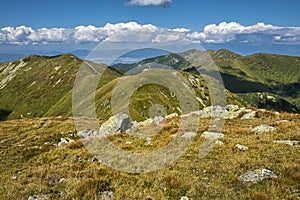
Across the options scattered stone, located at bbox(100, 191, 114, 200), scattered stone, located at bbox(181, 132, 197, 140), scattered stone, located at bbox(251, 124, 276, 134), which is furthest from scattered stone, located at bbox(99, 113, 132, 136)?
scattered stone, located at bbox(100, 191, 114, 200)

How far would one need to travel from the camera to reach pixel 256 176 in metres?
12.6

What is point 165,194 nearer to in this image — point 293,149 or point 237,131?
point 293,149

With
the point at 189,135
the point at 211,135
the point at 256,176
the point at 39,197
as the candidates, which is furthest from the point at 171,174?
the point at 189,135

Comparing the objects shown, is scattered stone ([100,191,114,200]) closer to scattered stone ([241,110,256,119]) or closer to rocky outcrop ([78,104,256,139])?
rocky outcrop ([78,104,256,139])

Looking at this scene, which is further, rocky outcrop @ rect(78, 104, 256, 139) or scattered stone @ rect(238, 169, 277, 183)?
rocky outcrop @ rect(78, 104, 256, 139)

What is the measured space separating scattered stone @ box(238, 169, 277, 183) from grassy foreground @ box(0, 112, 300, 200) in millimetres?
313

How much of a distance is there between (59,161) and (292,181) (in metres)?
14.5

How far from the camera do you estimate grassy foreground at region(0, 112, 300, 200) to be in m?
11.5

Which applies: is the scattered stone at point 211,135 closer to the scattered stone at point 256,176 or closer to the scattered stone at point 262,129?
the scattered stone at point 262,129

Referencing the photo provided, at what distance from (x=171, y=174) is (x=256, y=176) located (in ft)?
13.8

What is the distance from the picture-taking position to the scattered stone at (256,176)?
485 inches

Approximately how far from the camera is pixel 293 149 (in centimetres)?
1664

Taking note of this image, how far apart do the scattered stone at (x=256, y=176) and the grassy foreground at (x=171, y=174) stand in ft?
1.03

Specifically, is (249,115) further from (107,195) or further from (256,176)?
(107,195)
